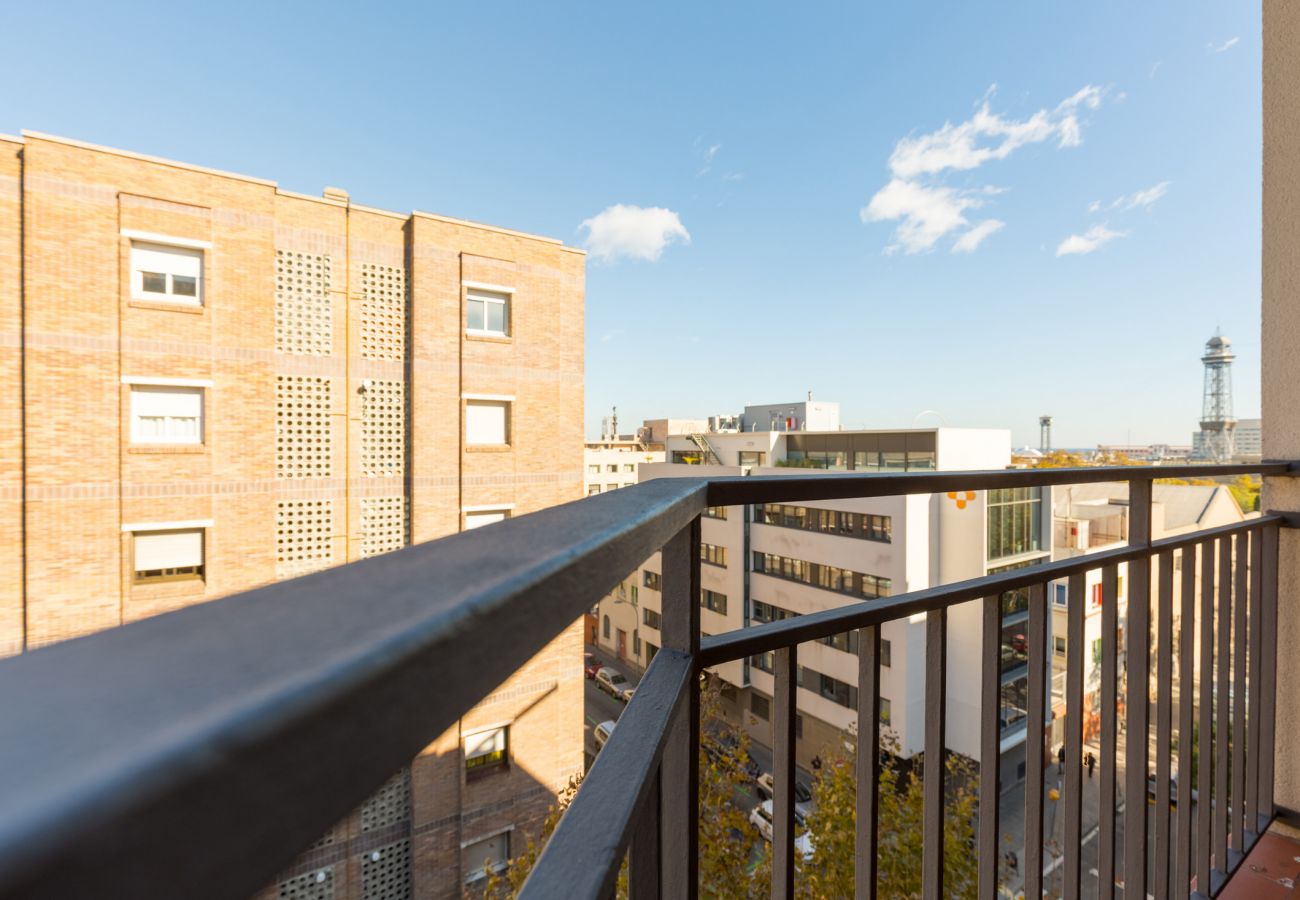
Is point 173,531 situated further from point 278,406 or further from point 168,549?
point 278,406

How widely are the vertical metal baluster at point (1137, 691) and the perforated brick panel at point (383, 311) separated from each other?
9179 millimetres

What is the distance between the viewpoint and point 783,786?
71 centimetres

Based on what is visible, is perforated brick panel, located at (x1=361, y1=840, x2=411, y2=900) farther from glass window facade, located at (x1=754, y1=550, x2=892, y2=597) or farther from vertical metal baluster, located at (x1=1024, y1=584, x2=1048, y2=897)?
glass window facade, located at (x1=754, y1=550, x2=892, y2=597)

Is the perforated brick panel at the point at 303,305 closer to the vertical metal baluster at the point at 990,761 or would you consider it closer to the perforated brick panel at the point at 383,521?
the perforated brick panel at the point at 383,521

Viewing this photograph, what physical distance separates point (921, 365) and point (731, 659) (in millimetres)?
32378

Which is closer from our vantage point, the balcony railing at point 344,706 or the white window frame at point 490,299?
the balcony railing at point 344,706

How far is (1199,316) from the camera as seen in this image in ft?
76.0

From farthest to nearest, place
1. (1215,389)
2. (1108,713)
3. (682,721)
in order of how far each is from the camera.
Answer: (1215,389) < (1108,713) < (682,721)

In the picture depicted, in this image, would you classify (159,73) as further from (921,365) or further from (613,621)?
(921,365)

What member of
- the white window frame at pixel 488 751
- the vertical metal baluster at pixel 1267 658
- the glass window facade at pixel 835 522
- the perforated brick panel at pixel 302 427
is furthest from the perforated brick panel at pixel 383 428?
the vertical metal baluster at pixel 1267 658

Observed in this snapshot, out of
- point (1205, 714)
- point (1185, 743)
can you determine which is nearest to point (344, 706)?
point (1185, 743)

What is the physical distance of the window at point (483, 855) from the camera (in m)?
8.28

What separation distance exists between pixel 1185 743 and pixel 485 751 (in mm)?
9057

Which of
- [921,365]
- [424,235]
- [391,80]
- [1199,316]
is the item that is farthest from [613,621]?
[1199,316]
